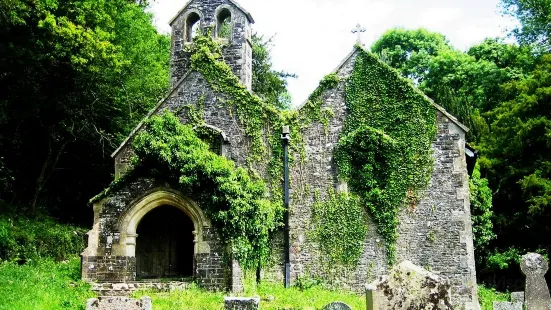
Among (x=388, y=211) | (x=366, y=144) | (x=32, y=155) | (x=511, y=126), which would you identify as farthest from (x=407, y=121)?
(x=32, y=155)

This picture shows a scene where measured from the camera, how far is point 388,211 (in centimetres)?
1662

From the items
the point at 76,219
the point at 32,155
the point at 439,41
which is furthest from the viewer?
the point at 439,41

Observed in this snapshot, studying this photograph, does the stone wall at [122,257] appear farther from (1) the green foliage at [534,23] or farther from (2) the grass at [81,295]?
(1) the green foliage at [534,23]

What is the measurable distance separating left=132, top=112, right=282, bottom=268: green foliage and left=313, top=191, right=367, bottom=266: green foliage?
2.04 m

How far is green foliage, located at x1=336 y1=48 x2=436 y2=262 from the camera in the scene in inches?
657

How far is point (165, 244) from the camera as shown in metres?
18.5

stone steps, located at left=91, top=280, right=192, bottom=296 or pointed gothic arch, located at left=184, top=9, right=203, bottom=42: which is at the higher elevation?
pointed gothic arch, located at left=184, top=9, right=203, bottom=42

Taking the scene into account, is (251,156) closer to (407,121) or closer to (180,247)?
(180,247)

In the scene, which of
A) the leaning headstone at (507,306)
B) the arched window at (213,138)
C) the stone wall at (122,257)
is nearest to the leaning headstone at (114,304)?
the stone wall at (122,257)

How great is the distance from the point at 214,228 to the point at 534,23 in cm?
2558

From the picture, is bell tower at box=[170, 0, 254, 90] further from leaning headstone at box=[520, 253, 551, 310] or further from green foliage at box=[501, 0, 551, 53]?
green foliage at box=[501, 0, 551, 53]

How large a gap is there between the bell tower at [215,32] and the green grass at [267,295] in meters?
7.51

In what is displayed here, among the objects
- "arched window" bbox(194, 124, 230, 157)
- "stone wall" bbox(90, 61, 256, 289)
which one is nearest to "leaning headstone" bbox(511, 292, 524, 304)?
"stone wall" bbox(90, 61, 256, 289)

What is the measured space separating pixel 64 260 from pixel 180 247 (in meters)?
6.02
